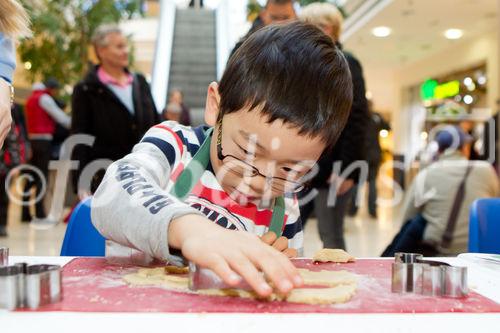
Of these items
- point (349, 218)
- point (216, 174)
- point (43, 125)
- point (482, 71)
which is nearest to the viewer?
point (216, 174)

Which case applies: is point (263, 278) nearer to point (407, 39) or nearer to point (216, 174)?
point (216, 174)

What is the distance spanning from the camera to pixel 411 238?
9.94 ft

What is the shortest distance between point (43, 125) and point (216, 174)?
6.56 metres

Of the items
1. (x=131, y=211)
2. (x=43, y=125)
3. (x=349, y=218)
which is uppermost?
(x=43, y=125)

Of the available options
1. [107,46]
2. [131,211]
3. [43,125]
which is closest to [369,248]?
[107,46]

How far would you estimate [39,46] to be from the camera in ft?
30.9

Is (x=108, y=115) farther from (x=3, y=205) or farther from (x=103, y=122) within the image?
(x=3, y=205)

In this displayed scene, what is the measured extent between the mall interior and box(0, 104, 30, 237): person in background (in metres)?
0.02

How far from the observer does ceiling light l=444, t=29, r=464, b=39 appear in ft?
41.2

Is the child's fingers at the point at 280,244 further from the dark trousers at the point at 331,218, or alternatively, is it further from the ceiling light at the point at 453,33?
the ceiling light at the point at 453,33

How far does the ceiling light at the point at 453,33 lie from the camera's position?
12.6 m

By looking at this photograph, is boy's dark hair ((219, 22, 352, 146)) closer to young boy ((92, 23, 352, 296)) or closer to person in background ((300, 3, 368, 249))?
young boy ((92, 23, 352, 296))

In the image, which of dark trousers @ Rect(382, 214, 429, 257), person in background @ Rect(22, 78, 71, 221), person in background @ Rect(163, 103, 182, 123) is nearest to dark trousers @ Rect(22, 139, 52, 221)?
person in background @ Rect(22, 78, 71, 221)

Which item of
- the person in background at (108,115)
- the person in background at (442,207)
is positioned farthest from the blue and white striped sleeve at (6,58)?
the person in background at (108,115)
